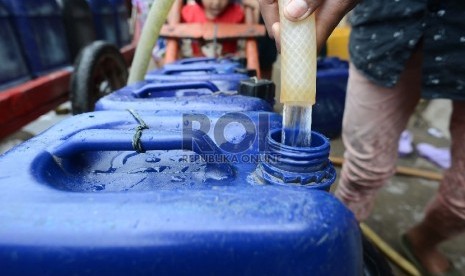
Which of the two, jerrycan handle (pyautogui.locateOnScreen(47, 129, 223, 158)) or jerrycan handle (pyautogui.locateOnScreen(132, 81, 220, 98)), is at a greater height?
jerrycan handle (pyautogui.locateOnScreen(132, 81, 220, 98))

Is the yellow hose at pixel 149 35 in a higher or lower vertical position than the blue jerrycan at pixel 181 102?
higher

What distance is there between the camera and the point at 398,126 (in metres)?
0.90

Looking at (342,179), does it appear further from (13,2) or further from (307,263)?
(13,2)

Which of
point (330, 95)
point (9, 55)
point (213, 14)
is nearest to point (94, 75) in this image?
point (9, 55)

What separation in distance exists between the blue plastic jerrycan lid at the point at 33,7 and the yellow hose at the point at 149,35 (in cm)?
75

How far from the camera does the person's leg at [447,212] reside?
0.82m

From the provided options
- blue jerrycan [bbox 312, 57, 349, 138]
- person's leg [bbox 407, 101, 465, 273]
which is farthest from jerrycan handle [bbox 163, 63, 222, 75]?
blue jerrycan [bbox 312, 57, 349, 138]

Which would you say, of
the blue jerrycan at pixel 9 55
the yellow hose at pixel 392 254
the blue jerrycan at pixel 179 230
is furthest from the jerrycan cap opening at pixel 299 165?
the blue jerrycan at pixel 9 55

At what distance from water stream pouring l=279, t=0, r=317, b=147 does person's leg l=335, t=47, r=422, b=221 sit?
22.5 inches

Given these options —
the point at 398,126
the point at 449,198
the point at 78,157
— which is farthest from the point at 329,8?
the point at 449,198

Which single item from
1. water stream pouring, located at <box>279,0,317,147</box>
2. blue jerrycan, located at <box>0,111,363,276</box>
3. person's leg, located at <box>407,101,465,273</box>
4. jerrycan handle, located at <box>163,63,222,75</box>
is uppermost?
water stream pouring, located at <box>279,0,317,147</box>

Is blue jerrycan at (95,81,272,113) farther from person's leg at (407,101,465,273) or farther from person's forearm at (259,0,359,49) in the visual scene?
person's leg at (407,101,465,273)

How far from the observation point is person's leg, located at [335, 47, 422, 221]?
856 millimetres

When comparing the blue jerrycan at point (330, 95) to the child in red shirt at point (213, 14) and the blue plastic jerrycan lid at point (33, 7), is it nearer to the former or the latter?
the child in red shirt at point (213, 14)
